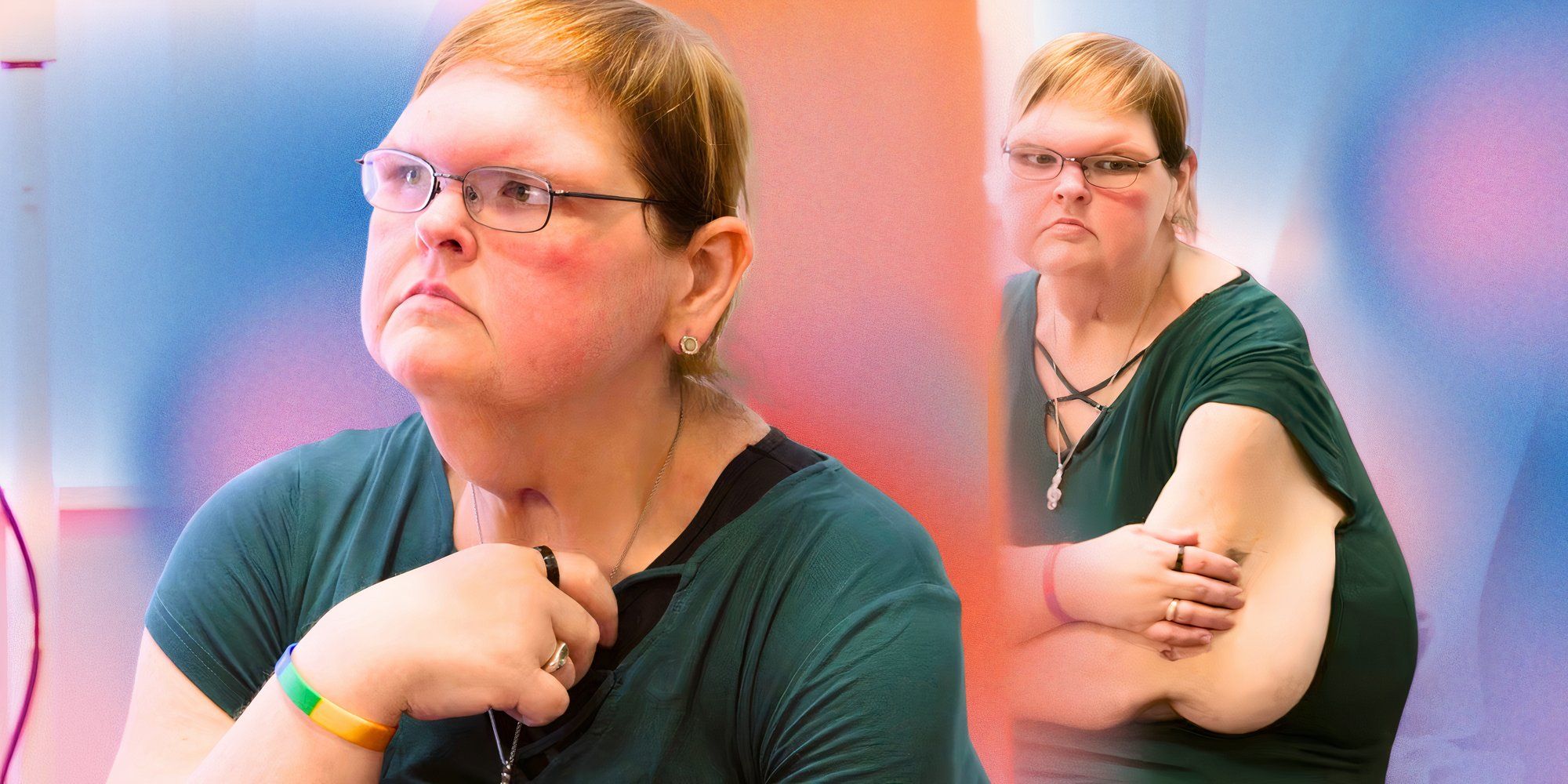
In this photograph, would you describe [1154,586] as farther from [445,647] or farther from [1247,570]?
[445,647]

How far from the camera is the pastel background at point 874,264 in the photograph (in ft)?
5.13

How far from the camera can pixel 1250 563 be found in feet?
4.83

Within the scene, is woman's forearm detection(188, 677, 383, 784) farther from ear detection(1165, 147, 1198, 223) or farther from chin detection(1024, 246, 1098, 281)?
ear detection(1165, 147, 1198, 223)

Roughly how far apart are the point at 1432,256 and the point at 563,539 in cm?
106

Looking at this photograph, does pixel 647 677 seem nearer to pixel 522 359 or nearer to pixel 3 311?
pixel 522 359

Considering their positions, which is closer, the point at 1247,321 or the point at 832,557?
the point at 832,557

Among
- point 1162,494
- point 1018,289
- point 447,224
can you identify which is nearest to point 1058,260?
point 1018,289

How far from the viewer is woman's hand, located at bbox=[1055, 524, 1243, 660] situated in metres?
1.46

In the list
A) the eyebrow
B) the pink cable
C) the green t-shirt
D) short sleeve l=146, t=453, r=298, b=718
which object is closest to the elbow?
the green t-shirt

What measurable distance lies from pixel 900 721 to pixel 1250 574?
503 millimetres

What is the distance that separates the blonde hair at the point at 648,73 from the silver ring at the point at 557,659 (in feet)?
1.28

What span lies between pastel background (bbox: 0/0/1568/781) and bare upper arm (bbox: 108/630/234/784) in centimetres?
41

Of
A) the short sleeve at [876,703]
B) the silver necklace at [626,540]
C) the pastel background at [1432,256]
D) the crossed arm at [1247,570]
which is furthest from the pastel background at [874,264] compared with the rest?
the short sleeve at [876,703]

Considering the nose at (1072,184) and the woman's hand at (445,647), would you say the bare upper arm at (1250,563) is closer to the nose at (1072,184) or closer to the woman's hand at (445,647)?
the nose at (1072,184)
